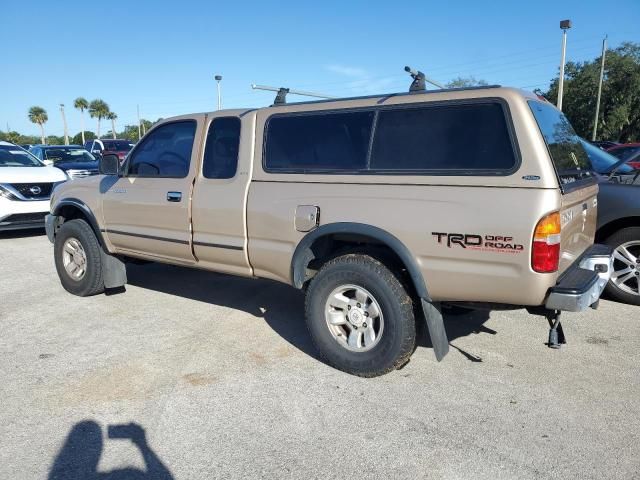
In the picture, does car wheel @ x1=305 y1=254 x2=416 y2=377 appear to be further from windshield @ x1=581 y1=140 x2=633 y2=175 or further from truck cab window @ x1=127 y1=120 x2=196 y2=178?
windshield @ x1=581 y1=140 x2=633 y2=175

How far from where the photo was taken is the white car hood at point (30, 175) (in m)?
8.85

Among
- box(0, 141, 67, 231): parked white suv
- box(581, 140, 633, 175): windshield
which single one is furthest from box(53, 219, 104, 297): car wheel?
box(581, 140, 633, 175): windshield

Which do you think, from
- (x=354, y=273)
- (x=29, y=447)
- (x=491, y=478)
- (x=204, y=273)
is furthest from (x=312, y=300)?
(x=204, y=273)

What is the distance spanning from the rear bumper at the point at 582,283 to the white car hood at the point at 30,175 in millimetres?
8880

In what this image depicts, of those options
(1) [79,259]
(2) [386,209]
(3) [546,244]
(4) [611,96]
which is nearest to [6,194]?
(1) [79,259]

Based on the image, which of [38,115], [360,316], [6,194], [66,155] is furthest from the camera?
[38,115]

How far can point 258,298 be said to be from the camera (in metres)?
5.48

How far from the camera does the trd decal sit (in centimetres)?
294

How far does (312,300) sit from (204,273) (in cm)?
315

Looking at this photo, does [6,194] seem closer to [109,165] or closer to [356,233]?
[109,165]

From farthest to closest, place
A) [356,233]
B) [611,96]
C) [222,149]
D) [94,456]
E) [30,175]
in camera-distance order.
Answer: [611,96]
[30,175]
[222,149]
[356,233]
[94,456]

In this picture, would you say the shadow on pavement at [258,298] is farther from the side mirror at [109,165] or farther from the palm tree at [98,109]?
the palm tree at [98,109]

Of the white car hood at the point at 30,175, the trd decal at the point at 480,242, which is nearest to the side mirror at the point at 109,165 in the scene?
the trd decal at the point at 480,242

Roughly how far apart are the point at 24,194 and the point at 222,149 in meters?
6.25
